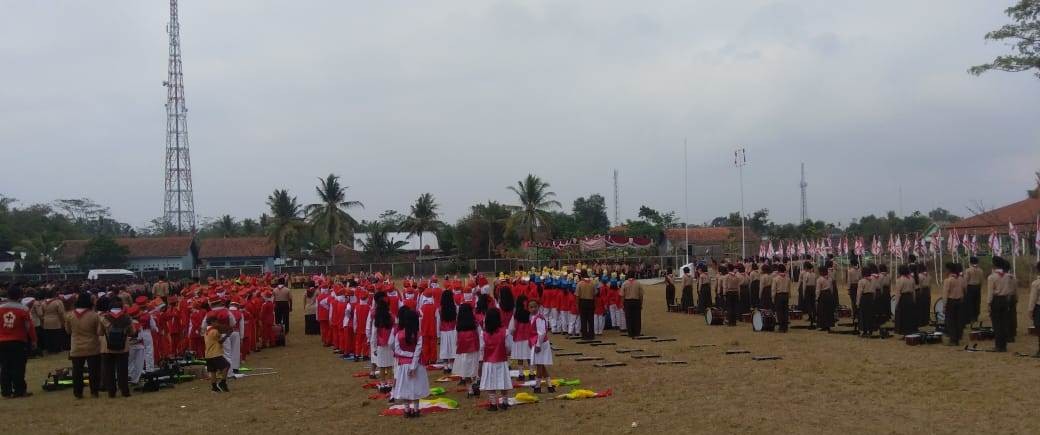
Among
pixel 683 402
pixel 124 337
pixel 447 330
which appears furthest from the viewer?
pixel 447 330

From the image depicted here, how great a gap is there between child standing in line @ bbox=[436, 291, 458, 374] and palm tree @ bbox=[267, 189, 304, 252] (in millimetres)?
51554

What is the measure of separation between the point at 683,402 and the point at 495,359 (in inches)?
103

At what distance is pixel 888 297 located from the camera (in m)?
18.4

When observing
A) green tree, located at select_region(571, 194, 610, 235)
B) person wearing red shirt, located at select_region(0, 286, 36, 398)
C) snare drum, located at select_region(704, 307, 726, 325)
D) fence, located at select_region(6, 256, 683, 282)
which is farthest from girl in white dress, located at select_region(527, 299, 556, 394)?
green tree, located at select_region(571, 194, 610, 235)

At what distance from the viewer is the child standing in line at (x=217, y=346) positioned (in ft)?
41.3

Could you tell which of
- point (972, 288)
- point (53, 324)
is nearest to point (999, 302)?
point (972, 288)

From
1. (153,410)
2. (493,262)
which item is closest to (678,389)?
(153,410)

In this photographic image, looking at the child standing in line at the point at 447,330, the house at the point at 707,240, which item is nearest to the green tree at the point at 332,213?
the house at the point at 707,240

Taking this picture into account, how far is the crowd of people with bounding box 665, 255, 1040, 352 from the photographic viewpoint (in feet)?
48.6

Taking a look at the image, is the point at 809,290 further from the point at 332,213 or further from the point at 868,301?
the point at 332,213

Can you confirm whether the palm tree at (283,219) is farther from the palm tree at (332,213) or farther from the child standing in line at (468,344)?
the child standing in line at (468,344)

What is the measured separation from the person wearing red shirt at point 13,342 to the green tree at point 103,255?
51.5 m

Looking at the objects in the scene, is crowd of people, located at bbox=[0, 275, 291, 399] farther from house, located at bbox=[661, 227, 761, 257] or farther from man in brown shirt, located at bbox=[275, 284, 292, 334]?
house, located at bbox=[661, 227, 761, 257]

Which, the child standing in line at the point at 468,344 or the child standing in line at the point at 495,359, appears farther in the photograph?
the child standing in line at the point at 468,344
